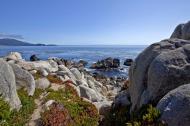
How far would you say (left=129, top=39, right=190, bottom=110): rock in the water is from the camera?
12500 millimetres

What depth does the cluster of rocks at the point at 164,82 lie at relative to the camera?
9.92 m

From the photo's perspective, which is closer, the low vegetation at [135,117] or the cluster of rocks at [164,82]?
the cluster of rocks at [164,82]

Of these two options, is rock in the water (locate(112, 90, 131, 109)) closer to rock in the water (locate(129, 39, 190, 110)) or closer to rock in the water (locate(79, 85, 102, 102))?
rock in the water (locate(129, 39, 190, 110))

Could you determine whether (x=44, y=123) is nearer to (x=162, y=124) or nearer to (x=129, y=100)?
(x=129, y=100)

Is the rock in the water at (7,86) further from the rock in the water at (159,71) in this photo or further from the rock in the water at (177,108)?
the rock in the water at (177,108)

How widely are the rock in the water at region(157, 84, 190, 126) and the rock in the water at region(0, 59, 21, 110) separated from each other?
30.4 feet

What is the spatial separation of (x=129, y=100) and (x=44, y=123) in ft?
14.8

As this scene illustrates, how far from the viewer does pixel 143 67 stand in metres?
14.7

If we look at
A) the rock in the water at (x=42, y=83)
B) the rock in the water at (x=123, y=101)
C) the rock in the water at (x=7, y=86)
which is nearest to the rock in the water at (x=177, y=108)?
the rock in the water at (x=123, y=101)

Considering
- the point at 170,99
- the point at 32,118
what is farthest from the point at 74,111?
the point at 170,99

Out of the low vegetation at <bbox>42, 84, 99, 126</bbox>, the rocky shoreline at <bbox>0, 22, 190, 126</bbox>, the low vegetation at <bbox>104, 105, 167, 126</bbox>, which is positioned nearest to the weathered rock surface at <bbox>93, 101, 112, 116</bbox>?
the rocky shoreline at <bbox>0, 22, 190, 126</bbox>

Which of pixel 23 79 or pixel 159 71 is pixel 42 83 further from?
pixel 159 71

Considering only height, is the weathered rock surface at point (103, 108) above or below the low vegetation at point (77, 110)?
below

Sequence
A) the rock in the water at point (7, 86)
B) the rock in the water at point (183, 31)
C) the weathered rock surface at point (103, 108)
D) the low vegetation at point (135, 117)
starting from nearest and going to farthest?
the low vegetation at point (135, 117)
the rock in the water at point (7, 86)
the rock in the water at point (183, 31)
the weathered rock surface at point (103, 108)
